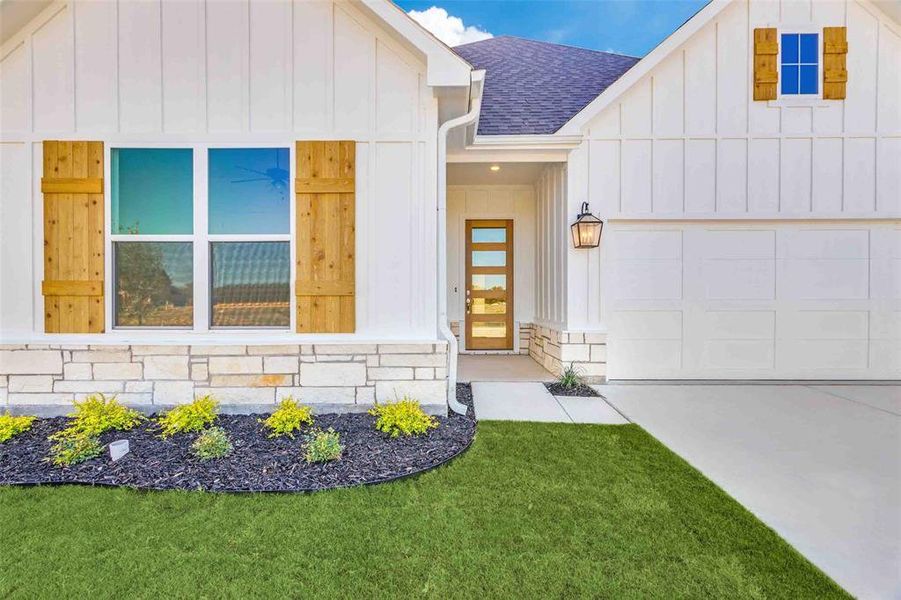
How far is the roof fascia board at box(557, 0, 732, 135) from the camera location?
4938 mm

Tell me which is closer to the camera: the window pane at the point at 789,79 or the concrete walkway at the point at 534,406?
the concrete walkway at the point at 534,406

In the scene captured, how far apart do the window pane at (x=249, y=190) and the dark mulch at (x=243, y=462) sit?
187 centimetres

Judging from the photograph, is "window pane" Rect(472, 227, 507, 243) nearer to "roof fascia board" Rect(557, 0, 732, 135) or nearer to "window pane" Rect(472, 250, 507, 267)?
"window pane" Rect(472, 250, 507, 267)

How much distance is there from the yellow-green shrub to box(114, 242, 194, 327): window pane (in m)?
0.75

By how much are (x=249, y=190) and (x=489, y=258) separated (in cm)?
460

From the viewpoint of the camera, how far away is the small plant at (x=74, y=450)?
277 centimetres

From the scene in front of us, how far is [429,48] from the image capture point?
3434 millimetres

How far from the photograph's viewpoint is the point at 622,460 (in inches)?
117

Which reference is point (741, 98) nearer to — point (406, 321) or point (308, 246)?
point (406, 321)

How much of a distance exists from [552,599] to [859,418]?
438 cm

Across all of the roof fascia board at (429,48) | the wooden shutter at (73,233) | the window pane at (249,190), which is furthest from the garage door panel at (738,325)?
the wooden shutter at (73,233)

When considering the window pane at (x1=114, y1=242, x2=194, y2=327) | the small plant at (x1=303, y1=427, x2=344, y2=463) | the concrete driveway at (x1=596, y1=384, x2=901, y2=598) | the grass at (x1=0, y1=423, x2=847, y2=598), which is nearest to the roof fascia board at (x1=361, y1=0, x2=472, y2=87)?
the window pane at (x1=114, y1=242, x2=194, y2=327)

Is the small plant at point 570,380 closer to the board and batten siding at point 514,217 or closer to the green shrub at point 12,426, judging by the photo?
the board and batten siding at point 514,217

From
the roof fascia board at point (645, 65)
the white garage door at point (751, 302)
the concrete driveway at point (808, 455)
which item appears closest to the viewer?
the concrete driveway at point (808, 455)
